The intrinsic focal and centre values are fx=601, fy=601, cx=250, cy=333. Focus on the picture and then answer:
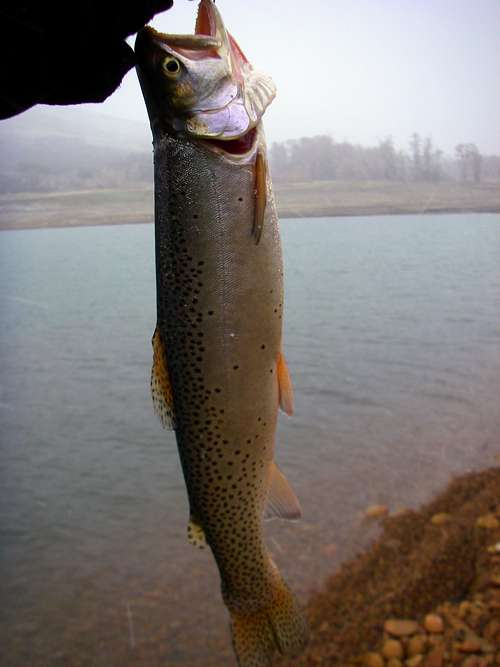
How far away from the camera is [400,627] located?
7.80 ft

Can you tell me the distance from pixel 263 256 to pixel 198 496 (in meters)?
0.39

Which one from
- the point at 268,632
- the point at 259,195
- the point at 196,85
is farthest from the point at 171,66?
the point at 268,632

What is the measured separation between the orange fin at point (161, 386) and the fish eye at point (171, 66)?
13.1 inches

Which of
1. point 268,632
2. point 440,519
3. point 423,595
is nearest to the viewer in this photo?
point 268,632

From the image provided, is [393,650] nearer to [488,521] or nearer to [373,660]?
[373,660]

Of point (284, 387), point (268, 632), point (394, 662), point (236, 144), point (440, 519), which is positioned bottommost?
point (440, 519)

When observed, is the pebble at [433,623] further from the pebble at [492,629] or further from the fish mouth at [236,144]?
the fish mouth at [236,144]

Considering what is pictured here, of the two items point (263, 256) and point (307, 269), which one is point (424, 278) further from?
point (263, 256)

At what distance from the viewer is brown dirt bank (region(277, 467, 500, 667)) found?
2.23 metres

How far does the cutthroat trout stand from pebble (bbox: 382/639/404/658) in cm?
169

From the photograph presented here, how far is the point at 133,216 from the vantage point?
596 cm

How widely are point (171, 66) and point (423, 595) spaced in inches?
97.9

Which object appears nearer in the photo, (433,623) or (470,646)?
(470,646)

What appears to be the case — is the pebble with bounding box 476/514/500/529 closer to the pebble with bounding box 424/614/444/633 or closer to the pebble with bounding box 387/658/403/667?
the pebble with bounding box 424/614/444/633
